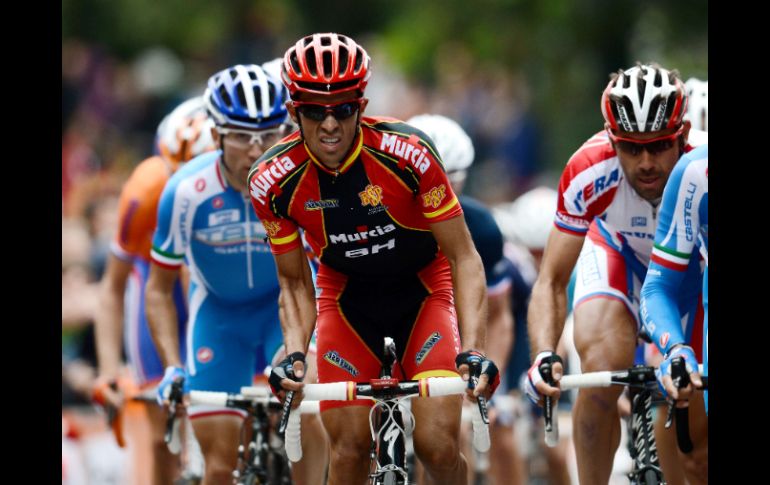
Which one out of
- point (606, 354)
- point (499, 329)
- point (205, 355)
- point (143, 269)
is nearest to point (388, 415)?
point (606, 354)

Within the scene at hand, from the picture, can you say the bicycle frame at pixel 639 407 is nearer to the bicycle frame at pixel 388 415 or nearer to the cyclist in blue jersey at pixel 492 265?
the bicycle frame at pixel 388 415

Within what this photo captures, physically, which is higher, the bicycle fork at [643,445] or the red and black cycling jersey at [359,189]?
the red and black cycling jersey at [359,189]

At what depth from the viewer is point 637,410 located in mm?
8094

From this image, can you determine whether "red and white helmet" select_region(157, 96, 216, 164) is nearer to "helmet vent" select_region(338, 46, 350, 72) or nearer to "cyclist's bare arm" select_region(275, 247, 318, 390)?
"cyclist's bare arm" select_region(275, 247, 318, 390)

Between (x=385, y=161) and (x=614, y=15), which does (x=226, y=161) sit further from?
(x=614, y=15)

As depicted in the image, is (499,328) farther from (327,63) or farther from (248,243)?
(327,63)

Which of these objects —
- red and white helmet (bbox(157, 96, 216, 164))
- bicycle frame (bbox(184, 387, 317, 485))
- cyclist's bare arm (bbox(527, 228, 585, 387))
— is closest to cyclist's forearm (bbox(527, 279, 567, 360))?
cyclist's bare arm (bbox(527, 228, 585, 387))

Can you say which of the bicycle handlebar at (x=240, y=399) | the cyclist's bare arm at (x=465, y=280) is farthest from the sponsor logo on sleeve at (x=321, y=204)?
the bicycle handlebar at (x=240, y=399)

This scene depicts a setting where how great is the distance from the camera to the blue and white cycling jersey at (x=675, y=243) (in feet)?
23.7

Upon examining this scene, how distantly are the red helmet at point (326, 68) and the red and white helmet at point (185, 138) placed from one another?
134 inches

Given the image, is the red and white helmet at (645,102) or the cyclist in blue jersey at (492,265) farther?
the cyclist in blue jersey at (492,265)

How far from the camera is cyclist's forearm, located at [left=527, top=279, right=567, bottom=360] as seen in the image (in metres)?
8.20

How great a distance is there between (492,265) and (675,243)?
3.18 meters
